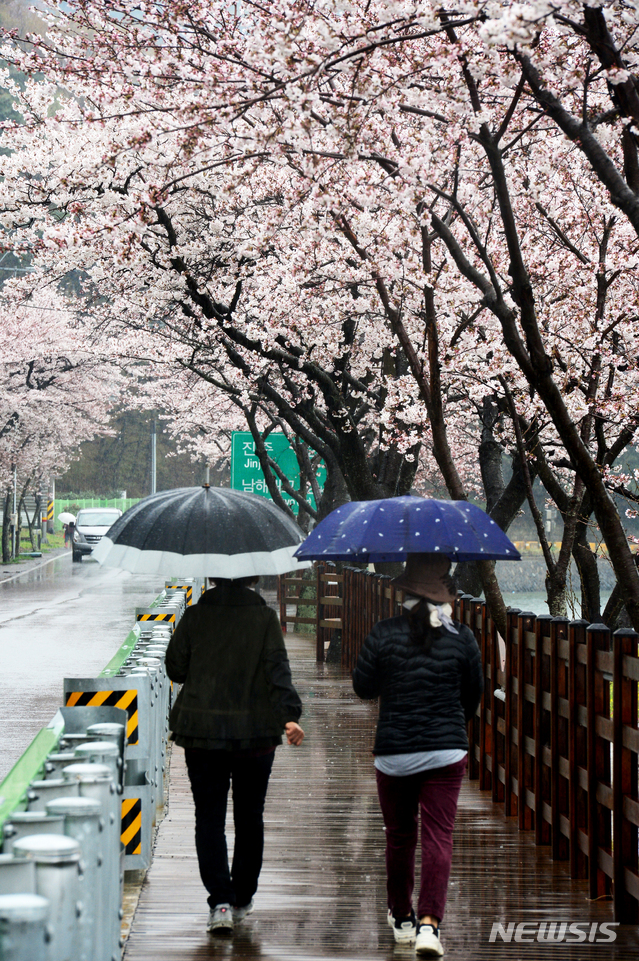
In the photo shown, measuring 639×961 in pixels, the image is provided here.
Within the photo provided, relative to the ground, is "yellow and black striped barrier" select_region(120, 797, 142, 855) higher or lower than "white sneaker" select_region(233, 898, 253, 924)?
higher

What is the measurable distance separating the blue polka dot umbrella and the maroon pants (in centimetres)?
93

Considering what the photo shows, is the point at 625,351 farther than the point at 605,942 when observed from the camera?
Yes

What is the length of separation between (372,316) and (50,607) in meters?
13.5

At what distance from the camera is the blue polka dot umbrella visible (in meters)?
4.80

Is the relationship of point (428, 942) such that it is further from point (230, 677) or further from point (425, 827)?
point (230, 677)

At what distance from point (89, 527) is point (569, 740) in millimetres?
43996

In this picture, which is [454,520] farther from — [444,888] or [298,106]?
[298,106]

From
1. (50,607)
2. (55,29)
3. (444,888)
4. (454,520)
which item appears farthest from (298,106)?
(50,607)

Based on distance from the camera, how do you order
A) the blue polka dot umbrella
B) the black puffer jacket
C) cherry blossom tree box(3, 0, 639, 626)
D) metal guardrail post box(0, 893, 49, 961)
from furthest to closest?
1. cherry blossom tree box(3, 0, 639, 626)
2. the blue polka dot umbrella
3. the black puffer jacket
4. metal guardrail post box(0, 893, 49, 961)

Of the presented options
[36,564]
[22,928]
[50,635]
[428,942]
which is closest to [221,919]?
[428,942]

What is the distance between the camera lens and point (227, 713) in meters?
4.68

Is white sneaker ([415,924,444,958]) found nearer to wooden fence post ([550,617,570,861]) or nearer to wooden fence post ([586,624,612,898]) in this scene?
wooden fence post ([586,624,612,898])

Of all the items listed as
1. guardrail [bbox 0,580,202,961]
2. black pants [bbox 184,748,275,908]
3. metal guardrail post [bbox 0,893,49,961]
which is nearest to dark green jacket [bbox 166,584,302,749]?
black pants [bbox 184,748,275,908]

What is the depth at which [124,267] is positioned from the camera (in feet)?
47.0
